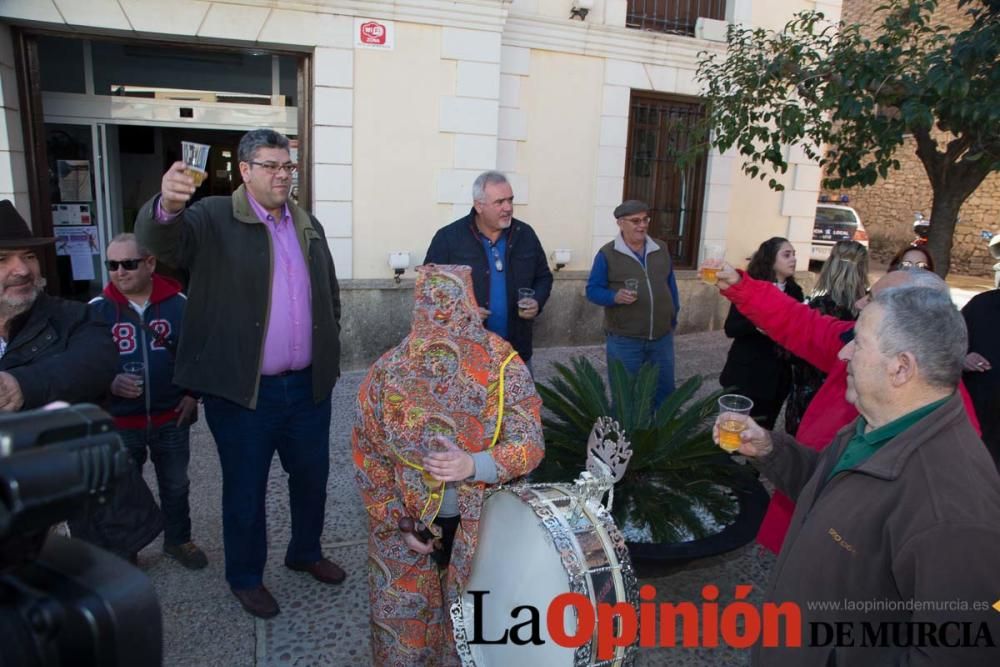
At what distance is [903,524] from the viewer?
1490 mm

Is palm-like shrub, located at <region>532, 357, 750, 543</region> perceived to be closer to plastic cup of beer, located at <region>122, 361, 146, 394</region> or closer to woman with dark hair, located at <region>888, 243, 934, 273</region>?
woman with dark hair, located at <region>888, 243, 934, 273</region>

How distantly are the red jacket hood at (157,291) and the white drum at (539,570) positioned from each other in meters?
2.13

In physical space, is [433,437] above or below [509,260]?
below

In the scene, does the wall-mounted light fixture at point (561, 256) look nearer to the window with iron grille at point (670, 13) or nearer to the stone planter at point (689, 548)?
the window with iron grille at point (670, 13)

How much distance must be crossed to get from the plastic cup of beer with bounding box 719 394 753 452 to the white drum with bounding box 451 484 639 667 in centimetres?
46

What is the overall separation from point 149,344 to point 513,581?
89.6 inches

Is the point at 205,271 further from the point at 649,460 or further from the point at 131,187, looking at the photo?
the point at 131,187

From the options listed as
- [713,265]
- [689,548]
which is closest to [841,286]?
[713,265]

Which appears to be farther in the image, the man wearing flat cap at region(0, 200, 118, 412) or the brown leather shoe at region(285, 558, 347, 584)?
the brown leather shoe at region(285, 558, 347, 584)

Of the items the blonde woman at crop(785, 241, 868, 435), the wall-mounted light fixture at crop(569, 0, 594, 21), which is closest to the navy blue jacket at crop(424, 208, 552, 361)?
the blonde woman at crop(785, 241, 868, 435)

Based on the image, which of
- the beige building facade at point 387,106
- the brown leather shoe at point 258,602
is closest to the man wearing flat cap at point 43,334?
the brown leather shoe at point 258,602

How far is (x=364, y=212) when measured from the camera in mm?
7004

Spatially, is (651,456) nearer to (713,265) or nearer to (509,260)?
(713,265)

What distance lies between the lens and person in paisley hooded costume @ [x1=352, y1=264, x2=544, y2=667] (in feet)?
7.37
